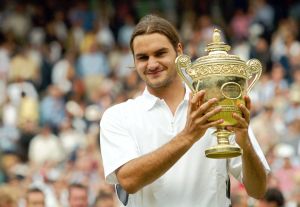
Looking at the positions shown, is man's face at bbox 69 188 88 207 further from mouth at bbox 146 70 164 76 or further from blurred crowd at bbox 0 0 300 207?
mouth at bbox 146 70 164 76

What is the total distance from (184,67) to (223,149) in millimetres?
483

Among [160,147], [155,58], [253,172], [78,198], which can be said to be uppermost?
[78,198]

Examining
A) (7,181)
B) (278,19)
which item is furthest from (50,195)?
(278,19)

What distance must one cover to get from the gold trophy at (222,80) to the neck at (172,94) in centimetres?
37

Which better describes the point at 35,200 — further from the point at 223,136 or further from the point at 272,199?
the point at 223,136

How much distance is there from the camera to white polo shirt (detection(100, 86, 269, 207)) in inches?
221

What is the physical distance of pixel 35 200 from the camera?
912 centimetres

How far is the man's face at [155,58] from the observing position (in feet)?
18.4

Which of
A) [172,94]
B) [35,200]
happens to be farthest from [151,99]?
[35,200]

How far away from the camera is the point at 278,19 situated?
63.4 ft

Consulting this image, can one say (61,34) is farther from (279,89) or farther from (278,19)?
(279,89)

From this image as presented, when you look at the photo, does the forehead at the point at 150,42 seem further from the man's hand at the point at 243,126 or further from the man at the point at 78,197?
the man at the point at 78,197

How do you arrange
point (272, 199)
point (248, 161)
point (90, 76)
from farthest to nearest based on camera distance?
point (90, 76) → point (272, 199) → point (248, 161)

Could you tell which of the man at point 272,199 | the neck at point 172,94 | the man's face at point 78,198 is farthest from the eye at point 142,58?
the man's face at point 78,198
